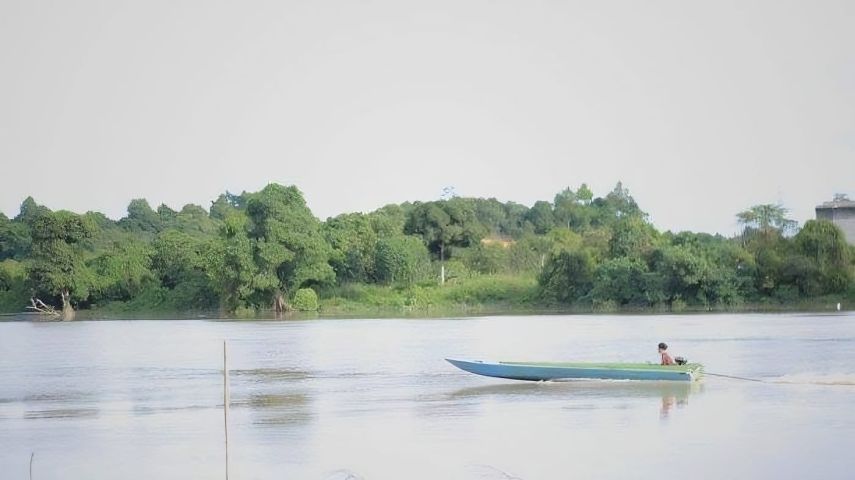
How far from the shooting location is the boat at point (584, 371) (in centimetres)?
2381

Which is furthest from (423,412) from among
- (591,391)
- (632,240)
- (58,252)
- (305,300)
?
(58,252)

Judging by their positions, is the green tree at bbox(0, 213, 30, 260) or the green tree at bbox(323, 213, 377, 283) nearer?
the green tree at bbox(323, 213, 377, 283)

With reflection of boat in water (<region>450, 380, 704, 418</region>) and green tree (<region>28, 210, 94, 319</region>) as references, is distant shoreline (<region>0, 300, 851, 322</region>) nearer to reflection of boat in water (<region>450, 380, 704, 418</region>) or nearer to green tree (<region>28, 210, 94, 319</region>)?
green tree (<region>28, 210, 94, 319</region>)

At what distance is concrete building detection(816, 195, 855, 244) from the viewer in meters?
65.4

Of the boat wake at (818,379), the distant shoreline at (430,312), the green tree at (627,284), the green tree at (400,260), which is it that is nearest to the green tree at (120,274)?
the distant shoreline at (430,312)

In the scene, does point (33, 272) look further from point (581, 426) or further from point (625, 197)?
point (581, 426)

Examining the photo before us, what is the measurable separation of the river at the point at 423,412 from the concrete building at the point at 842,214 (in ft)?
89.5

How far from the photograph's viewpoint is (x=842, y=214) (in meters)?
66.6

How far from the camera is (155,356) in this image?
36031 mm

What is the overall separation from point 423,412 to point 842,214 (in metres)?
50.6

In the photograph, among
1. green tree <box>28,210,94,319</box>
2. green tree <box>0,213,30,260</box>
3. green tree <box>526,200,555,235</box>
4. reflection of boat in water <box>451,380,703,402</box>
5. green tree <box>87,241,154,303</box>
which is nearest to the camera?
reflection of boat in water <box>451,380,703,402</box>

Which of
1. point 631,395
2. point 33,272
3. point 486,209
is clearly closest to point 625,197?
point 486,209

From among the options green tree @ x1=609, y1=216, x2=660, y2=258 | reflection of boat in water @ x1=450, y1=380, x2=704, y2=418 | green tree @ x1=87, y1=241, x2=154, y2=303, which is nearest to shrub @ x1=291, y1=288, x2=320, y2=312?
green tree @ x1=87, y1=241, x2=154, y2=303

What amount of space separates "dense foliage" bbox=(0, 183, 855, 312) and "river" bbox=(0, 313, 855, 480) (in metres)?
17.3
